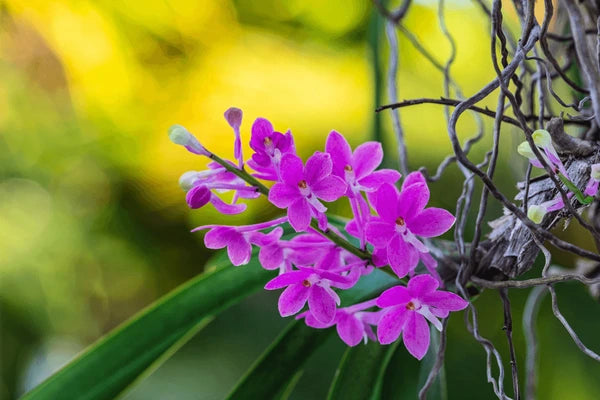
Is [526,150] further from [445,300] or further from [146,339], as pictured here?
[146,339]

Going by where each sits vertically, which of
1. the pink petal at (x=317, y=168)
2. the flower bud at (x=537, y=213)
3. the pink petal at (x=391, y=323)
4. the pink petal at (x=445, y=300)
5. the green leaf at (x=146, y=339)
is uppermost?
the pink petal at (x=317, y=168)

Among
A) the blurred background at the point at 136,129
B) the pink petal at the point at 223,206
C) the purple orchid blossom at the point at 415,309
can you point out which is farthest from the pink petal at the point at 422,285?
the blurred background at the point at 136,129

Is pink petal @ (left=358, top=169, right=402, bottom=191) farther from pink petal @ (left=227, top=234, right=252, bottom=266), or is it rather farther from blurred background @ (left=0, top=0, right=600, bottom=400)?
blurred background @ (left=0, top=0, right=600, bottom=400)

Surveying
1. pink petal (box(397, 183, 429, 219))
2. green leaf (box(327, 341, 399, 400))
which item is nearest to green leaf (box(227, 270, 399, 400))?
green leaf (box(327, 341, 399, 400))

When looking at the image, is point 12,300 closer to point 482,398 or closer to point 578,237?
point 482,398

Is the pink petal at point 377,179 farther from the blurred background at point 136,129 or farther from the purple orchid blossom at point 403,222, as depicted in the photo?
the blurred background at point 136,129

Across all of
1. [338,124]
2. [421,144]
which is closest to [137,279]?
[338,124]

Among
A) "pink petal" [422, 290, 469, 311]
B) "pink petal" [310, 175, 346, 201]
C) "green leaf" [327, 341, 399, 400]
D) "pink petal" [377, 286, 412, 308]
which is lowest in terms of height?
"green leaf" [327, 341, 399, 400]
